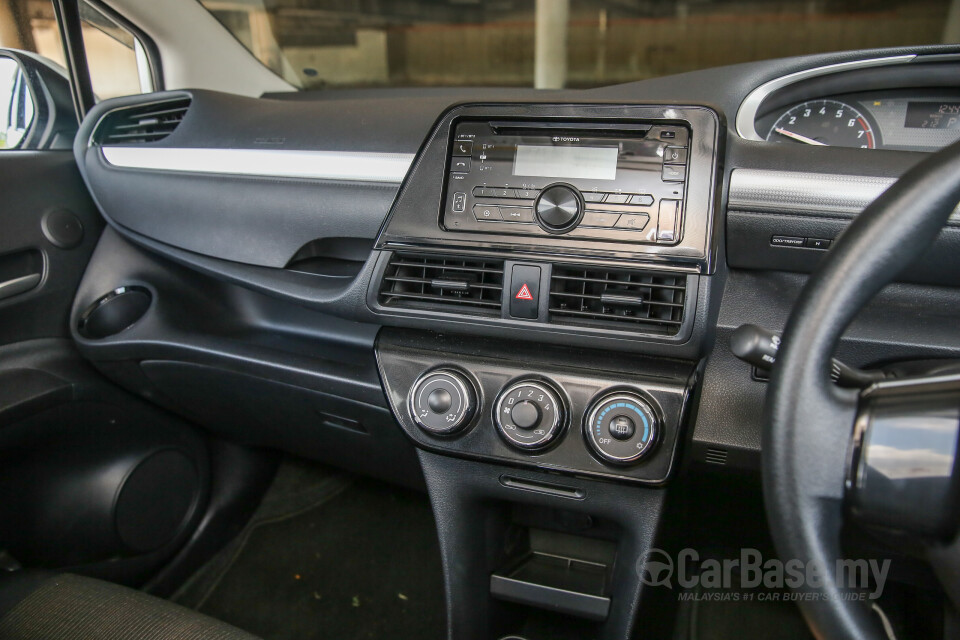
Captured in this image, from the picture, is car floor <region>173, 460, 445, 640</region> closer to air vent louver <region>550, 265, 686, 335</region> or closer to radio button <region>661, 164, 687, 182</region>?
air vent louver <region>550, 265, 686, 335</region>

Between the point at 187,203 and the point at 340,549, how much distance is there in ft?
3.11

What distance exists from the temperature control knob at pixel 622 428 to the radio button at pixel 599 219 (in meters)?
0.24

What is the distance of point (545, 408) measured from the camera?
100 cm

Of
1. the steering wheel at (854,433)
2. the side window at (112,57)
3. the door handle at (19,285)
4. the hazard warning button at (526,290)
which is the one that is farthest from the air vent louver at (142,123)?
the steering wheel at (854,433)

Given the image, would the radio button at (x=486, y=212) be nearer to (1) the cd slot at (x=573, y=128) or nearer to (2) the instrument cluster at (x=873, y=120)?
(1) the cd slot at (x=573, y=128)

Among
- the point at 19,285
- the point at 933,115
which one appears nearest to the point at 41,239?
the point at 19,285

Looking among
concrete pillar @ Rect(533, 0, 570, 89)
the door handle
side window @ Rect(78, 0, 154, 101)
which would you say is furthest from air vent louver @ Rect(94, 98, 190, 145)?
concrete pillar @ Rect(533, 0, 570, 89)

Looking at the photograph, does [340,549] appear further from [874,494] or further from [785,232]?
[874,494]

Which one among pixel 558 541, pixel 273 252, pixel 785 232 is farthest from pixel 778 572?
pixel 273 252

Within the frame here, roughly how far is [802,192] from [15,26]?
5.55ft

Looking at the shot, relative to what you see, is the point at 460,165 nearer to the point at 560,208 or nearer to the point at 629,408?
the point at 560,208

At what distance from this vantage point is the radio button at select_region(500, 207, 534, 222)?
101 cm

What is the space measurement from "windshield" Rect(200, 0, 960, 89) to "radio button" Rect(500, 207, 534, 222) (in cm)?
173

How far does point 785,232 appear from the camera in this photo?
1.01 meters
